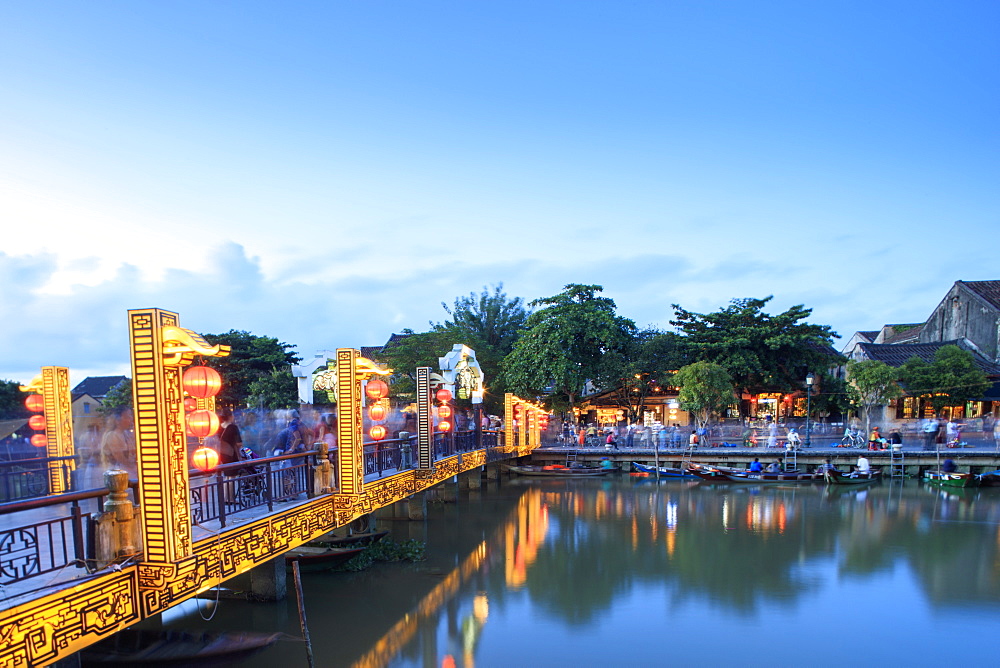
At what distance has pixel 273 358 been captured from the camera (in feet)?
93.5

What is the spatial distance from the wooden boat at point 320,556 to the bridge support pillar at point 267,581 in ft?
4.24

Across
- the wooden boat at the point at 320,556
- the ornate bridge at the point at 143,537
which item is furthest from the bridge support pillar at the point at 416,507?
the ornate bridge at the point at 143,537

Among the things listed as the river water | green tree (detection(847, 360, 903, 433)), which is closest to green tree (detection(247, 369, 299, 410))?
the river water

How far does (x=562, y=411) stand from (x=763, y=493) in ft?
36.5

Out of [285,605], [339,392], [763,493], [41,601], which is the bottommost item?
[763,493]

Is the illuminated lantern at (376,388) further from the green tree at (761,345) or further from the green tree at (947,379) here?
the green tree at (947,379)

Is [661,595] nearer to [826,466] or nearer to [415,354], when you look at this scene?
[826,466]

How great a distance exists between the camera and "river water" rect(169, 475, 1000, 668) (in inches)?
336

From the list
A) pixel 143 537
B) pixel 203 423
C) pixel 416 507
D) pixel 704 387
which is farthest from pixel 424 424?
pixel 704 387

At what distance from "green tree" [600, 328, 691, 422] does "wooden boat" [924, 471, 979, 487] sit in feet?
31.5

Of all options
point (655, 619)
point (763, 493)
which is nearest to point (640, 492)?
point (763, 493)

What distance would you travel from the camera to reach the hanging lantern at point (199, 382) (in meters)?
6.02

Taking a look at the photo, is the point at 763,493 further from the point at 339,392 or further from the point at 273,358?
the point at 273,358

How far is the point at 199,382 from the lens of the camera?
6008 mm
